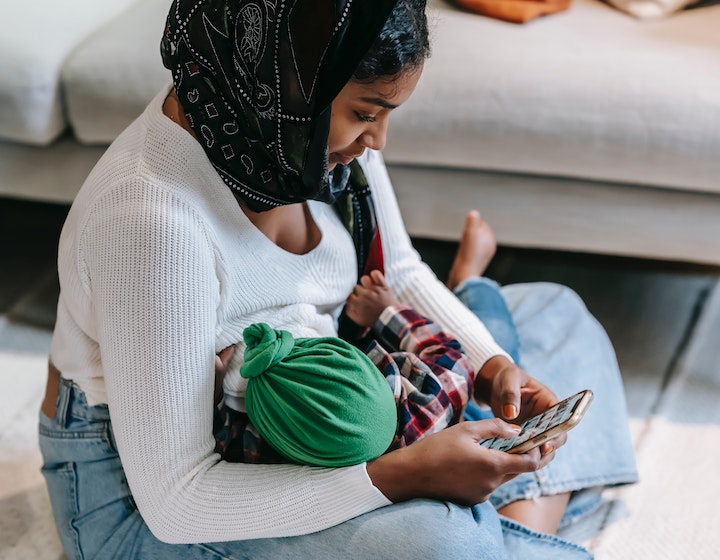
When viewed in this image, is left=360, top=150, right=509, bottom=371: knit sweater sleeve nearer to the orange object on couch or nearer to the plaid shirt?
the plaid shirt

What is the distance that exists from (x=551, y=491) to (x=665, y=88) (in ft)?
2.24

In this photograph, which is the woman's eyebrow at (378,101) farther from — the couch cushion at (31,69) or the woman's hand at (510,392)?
the couch cushion at (31,69)

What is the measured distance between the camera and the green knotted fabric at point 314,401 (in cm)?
83

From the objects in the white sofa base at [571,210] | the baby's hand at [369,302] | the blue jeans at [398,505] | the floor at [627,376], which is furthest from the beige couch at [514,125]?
the baby's hand at [369,302]

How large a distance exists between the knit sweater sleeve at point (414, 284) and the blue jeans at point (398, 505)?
18 cm

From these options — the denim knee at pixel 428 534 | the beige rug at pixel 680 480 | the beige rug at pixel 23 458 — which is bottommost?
the beige rug at pixel 23 458

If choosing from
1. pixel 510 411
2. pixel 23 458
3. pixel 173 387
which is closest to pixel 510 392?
pixel 510 411

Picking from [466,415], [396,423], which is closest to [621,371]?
[466,415]

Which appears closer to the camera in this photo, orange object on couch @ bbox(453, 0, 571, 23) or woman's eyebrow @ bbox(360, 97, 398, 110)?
woman's eyebrow @ bbox(360, 97, 398, 110)

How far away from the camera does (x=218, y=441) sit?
930 millimetres

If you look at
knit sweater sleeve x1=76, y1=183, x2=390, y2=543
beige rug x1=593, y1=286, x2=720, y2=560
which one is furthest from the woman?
beige rug x1=593, y1=286, x2=720, y2=560

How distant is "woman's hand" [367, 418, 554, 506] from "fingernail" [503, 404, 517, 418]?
9 centimetres

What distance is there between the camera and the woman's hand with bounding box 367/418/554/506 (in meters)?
0.86

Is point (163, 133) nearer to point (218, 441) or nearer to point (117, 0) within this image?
point (218, 441)
